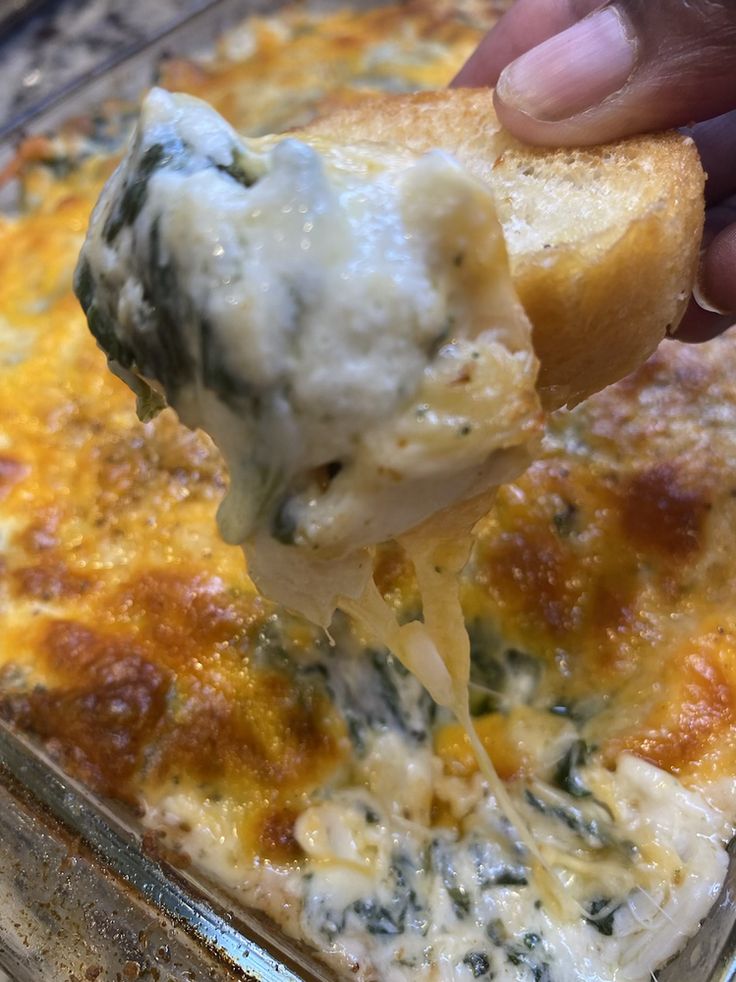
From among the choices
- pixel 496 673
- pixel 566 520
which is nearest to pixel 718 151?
pixel 566 520

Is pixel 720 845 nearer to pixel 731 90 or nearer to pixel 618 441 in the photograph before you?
pixel 618 441

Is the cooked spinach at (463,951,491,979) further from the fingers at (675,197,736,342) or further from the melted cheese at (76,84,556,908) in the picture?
the fingers at (675,197,736,342)

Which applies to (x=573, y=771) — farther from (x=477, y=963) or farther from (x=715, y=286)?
(x=715, y=286)

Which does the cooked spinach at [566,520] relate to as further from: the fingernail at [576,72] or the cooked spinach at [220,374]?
the cooked spinach at [220,374]

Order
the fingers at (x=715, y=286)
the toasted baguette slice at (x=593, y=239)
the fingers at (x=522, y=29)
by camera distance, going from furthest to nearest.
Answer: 1. the fingers at (x=522, y=29)
2. the fingers at (x=715, y=286)
3. the toasted baguette slice at (x=593, y=239)

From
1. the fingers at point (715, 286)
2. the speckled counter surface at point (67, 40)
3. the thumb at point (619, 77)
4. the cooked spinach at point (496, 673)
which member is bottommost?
the cooked spinach at point (496, 673)

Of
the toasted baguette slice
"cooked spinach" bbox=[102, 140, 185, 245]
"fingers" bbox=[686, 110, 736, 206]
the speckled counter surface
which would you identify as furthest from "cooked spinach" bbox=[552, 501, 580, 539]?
the speckled counter surface

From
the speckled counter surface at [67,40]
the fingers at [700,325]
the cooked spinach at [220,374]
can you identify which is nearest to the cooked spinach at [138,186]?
the cooked spinach at [220,374]

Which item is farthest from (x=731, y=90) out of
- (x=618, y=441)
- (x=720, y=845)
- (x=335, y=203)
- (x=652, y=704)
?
(x=720, y=845)
